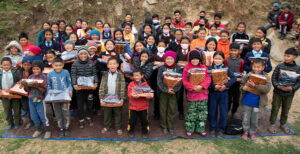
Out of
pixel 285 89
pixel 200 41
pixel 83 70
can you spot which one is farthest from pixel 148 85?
pixel 285 89

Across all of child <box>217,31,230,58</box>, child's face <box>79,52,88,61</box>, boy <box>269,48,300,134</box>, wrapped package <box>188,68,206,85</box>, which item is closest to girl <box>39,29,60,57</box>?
child's face <box>79,52,88,61</box>

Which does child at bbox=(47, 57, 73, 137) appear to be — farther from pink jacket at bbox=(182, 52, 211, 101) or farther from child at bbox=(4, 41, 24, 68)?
pink jacket at bbox=(182, 52, 211, 101)

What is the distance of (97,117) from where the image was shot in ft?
17.3

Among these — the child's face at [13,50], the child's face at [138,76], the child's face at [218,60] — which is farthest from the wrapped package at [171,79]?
the child's face at [13,50]

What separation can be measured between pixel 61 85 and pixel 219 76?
347 cm

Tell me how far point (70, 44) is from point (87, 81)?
3.81ft

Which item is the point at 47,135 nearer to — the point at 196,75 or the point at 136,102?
the point at 136,102

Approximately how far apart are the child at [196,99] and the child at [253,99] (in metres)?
0.85

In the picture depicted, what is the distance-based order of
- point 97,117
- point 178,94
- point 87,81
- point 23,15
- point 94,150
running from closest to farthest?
point 94,150
point 87,81
point 178,94
point 97,117
point 23,15

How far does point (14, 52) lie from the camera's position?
489 centimetres

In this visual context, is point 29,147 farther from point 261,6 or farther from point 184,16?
point 261,6

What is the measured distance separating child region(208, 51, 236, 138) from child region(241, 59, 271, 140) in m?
0.35

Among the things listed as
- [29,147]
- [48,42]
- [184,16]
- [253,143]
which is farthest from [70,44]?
[184,16]

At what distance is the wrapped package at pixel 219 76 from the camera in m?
4.16
